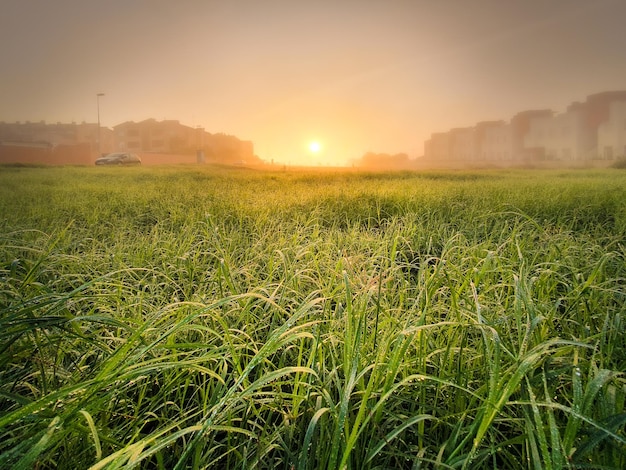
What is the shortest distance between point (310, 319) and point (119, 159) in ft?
5.84

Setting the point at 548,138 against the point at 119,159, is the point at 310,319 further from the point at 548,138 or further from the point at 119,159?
the point at 548,138

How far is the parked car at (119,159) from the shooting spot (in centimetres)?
217

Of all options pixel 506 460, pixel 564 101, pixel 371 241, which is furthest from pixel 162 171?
pixel 564 101

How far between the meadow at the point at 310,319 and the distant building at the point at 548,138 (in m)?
0.12

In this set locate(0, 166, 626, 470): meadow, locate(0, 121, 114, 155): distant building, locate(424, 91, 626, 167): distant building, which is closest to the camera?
locate(0, 166, 626, 470): meadow

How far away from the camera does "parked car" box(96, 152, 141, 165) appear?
7.11 feet

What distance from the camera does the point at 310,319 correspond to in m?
0.88

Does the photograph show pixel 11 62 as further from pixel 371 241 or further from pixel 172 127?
pixel 371 241

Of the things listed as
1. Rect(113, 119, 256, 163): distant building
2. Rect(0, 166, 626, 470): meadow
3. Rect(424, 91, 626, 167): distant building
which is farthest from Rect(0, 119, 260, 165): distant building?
Rect(424, 91, 626, 167): distant building

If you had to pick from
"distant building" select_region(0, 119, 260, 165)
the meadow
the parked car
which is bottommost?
the meadow

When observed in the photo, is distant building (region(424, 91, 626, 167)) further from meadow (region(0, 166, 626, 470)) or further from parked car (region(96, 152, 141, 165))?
parked car (region(96, 152, 141, 165))

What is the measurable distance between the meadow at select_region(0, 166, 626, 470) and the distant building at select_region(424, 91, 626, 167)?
4.7 inches

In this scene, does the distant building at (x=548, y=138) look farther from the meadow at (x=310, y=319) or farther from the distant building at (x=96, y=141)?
the distant building at (x=96, y=141)

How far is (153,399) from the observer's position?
66cm
